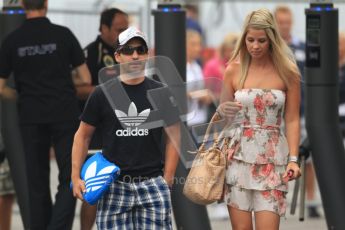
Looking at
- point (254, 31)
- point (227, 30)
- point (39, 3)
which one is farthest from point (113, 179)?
point (227, 30)

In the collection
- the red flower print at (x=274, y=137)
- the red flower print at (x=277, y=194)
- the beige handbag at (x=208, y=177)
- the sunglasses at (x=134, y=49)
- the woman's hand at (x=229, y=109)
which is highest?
the sunglasses at (x=134, y=49)

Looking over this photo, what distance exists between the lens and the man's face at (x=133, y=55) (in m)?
6.86

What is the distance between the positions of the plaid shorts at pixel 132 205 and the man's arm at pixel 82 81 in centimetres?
218

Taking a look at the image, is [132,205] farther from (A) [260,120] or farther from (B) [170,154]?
(A) [260,120]

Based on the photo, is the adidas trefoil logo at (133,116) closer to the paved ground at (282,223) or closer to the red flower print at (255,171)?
the red flower print at (255,171)

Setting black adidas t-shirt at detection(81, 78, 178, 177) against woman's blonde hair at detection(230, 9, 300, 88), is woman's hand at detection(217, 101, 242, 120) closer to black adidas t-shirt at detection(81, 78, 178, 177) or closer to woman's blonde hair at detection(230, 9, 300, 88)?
woman's blonde hair at detection(230, 9, 300, 88)

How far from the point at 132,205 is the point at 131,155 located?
0.91ft

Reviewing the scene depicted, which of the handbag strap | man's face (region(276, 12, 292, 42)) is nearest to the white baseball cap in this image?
the handbag strap

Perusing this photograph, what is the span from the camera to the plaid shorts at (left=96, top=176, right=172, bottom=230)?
6879 millimetres

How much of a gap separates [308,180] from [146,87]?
5763 millimetres

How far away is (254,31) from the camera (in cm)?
729

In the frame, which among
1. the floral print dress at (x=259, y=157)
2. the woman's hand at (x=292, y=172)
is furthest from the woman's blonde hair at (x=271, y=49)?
the woman's hand at (x=292, y=172)

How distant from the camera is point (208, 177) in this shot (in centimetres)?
724

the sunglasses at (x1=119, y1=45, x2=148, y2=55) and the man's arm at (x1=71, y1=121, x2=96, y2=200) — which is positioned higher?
the sunglasses at (x1=119, y1=45, x2=148, y2=55)
